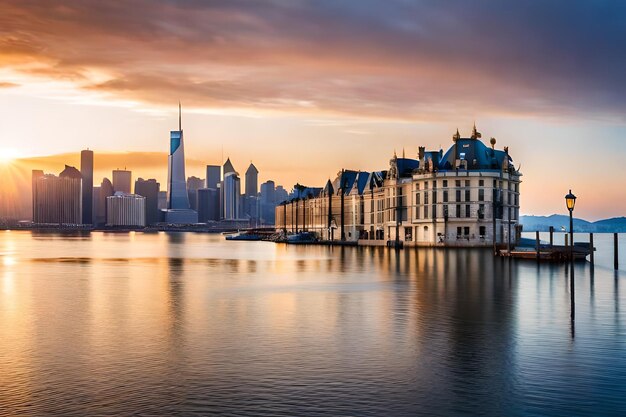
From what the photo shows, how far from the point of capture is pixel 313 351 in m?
33.3

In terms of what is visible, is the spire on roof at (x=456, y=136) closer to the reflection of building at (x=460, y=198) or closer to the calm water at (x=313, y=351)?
the reflection of building at (x=460, y=198)

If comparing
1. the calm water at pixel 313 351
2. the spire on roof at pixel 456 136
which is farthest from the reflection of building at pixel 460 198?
the calm water at pixel 313 351

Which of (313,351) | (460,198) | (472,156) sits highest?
(472,156)

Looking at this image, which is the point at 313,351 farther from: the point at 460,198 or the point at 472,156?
the point at 472,156

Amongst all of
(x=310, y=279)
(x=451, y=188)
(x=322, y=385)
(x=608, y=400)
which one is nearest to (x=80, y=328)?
(x=322, y=385)

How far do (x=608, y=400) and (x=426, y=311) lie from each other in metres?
23.3

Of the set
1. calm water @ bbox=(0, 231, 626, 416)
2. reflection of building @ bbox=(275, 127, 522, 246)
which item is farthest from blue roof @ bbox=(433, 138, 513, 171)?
calm water @ bbox=(0, 231, 626, 416)

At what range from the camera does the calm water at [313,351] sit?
24281 mm

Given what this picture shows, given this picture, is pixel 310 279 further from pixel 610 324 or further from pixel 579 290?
pixel 610 324

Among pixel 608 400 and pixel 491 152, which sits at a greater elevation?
pixel 491 152

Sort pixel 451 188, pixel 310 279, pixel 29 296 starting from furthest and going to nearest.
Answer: pixel 451 188
pixel 310 279
pixel 29 296

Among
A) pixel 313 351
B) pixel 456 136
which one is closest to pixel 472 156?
pixel 456 136

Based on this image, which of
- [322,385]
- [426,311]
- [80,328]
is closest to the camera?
[322,385]

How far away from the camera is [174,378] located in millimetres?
27703
